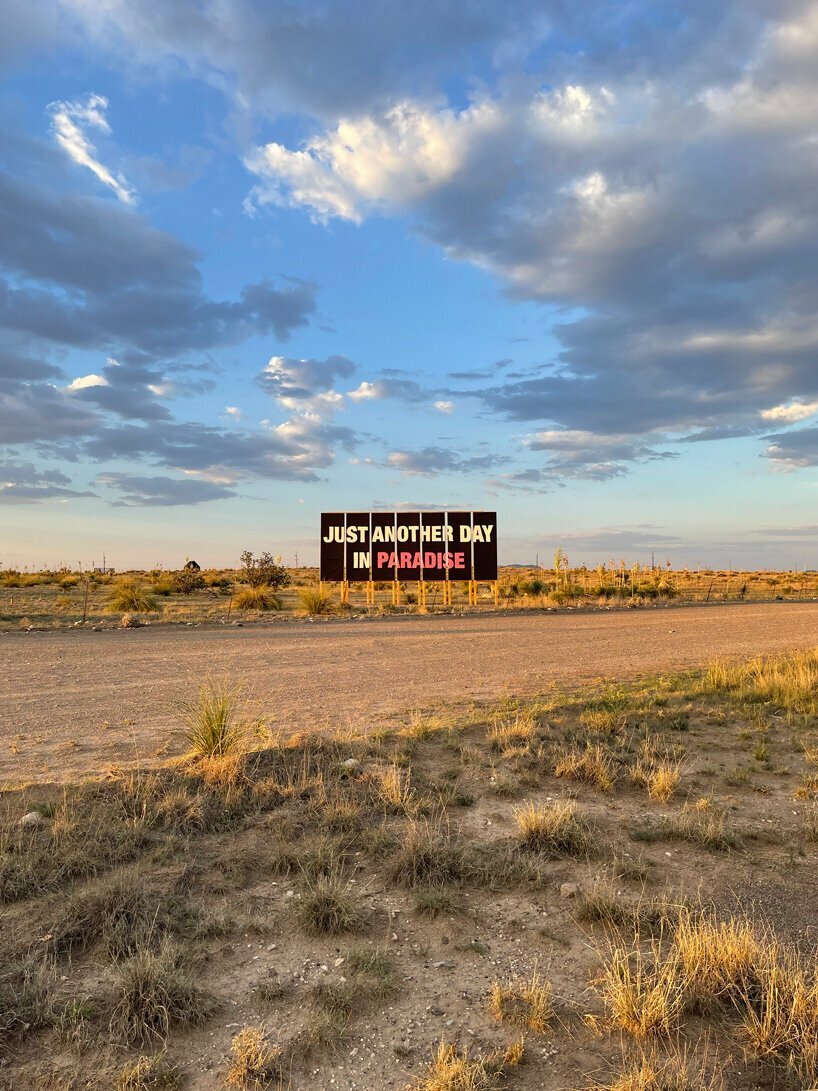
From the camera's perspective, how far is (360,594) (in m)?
53.9

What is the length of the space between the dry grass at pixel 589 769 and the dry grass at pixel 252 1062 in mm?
4919

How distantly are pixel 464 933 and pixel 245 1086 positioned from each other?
6.08 feet

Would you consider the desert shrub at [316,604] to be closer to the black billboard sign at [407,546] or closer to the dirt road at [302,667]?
the black billboard sign at [407,546]

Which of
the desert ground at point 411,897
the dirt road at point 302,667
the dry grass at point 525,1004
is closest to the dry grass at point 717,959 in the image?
the desert ground at point 411,897

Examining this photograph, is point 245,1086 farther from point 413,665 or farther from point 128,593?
point 128,593

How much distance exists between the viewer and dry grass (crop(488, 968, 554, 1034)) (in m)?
4.05

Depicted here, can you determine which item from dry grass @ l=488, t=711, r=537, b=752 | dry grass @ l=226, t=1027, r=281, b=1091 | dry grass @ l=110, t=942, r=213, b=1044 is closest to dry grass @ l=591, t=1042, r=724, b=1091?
dry grass @ l=226, t=1027, r=281, b=1091

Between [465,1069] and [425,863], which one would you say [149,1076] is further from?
[425,863]

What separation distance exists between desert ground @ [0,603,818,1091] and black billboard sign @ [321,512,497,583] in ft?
88.0

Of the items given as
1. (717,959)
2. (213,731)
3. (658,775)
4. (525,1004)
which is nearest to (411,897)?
(525,1004)

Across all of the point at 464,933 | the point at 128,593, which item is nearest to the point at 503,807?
the point at 464,933

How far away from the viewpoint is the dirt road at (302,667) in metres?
10.1

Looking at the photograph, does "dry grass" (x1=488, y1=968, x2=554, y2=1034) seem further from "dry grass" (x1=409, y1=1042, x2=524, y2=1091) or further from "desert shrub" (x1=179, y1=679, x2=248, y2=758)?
"desert shrub" (x1=179, y1=679, x2=248, y2=758)

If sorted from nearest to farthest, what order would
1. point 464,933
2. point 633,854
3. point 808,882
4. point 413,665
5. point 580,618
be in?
point 464,933
point 808,882
point 633,854
point 413,665
point 580,618
